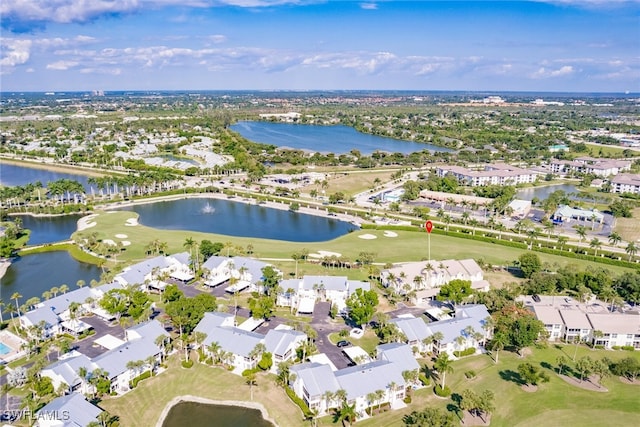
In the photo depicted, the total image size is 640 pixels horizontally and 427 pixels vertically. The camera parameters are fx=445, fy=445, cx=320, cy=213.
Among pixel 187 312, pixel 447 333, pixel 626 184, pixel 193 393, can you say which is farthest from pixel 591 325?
pixel 626 184

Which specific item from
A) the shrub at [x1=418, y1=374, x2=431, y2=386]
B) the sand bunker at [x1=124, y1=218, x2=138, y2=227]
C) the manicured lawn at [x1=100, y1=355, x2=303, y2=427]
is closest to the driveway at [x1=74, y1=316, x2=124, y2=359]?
the manicured lawn at [x1=100, y1=355, x2=303, y2=427]

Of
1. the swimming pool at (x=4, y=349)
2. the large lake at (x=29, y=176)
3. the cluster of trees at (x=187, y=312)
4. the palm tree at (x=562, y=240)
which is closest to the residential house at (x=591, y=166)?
the palm tree at (x=562, y=240)

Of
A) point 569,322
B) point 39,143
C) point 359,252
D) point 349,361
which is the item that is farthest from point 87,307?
point 39,143

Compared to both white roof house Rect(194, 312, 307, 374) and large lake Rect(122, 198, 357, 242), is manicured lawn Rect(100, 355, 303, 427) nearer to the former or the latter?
white roof house Rect(194, 312, 307, 374)

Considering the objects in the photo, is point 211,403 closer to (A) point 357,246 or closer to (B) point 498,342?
(B) point 498,342

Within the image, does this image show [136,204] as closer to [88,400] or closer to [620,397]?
[88,400]
